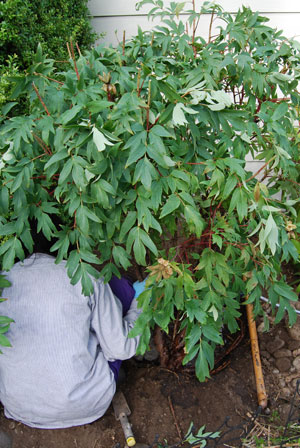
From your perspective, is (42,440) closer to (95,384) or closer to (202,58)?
(95,384)

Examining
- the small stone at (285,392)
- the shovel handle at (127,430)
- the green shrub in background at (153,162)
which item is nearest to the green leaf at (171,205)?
the green shrub in background at (153,162)

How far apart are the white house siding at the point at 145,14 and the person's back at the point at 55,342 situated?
191cm

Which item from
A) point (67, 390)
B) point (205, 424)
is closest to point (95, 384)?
point (67, 390)

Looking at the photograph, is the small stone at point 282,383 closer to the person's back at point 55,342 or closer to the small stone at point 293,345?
the small stone at point 293,345

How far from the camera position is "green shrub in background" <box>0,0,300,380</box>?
4.15 feet

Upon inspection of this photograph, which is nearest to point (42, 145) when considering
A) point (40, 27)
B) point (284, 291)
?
point (284, 291)

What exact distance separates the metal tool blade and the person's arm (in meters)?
0.34

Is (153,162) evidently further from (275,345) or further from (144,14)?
(144,14)

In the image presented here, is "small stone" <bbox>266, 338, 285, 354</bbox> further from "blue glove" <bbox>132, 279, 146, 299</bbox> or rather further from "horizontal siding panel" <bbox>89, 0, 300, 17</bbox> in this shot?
"horizontal siding panel" <bbox>89, 0, 300, 17</bbox>

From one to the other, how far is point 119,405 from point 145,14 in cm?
256

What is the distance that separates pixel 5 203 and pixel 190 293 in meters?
0.73

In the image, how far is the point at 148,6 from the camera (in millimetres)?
2922

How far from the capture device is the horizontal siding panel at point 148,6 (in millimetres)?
2918

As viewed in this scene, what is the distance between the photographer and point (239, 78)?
5.50ft
